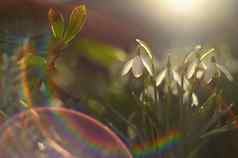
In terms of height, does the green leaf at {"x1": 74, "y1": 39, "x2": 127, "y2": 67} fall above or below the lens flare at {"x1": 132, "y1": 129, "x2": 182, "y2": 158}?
above

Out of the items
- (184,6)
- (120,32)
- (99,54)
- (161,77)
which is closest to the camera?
Result: (161,77)

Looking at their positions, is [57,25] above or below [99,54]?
above

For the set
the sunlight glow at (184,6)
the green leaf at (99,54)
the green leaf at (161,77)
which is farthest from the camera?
the sunlight glow at (184,6)

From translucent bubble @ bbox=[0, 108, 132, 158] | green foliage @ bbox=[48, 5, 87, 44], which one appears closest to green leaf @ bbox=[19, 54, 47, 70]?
green foliage @ bbox=[48, 5, 87, 44]

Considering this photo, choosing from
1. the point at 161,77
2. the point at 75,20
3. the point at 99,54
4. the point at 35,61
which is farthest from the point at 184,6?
the point at 35,61

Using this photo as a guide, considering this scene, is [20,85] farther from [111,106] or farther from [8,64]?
[111,106]

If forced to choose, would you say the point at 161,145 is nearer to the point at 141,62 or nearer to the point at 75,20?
the point at 141,62

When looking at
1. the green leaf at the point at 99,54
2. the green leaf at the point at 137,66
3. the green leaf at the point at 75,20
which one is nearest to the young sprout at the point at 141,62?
the green leaf at the point at 137,66

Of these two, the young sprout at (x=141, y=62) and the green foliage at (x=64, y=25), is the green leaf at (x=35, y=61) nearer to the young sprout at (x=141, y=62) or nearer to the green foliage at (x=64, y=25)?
the green foliage at (x=64, y=25)

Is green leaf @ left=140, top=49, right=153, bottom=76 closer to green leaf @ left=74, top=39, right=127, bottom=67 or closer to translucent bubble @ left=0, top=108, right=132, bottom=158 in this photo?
translucent bubble @ left=0, top=108, right=132, bottom=158

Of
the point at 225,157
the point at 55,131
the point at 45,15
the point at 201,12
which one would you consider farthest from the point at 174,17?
the point at 55,131
